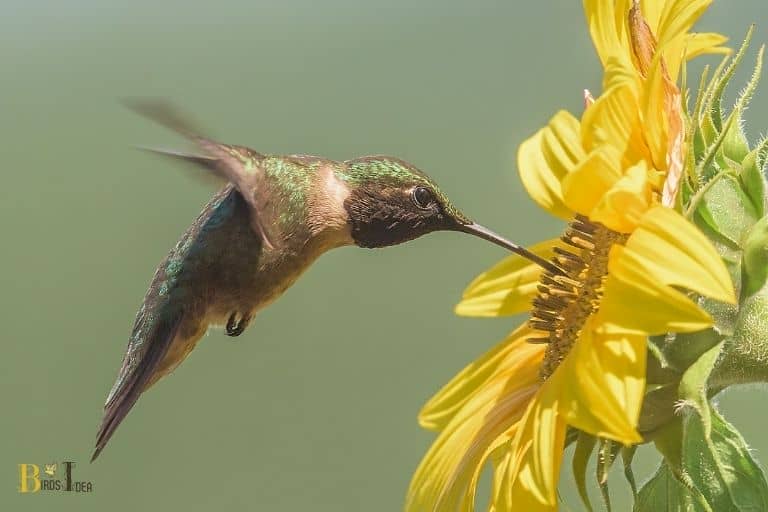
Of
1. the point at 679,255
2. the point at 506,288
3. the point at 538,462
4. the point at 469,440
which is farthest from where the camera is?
the point at 506,288

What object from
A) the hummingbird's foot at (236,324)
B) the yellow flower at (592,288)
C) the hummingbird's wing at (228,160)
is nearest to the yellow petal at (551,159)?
the yellow flower at (592,288)

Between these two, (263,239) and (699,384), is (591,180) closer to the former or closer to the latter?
(699,384)

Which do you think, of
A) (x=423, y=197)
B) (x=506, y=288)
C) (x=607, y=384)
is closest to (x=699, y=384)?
(x=607, y=384)

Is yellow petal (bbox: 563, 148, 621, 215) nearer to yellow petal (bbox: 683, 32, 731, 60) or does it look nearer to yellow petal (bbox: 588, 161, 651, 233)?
yellow petal (bbox: 588, 161, 651, 233)

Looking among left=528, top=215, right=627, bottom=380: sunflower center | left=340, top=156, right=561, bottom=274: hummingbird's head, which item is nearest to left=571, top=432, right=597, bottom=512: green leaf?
left=528, top=215, right=627, bottom=380: sunflower center

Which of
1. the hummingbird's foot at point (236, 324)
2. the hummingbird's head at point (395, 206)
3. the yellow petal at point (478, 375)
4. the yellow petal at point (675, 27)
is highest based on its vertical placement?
the yellow petal at point (675, 27)

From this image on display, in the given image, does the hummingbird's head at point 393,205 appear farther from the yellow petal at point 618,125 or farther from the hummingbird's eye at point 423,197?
the yellow petal at point 618,125
